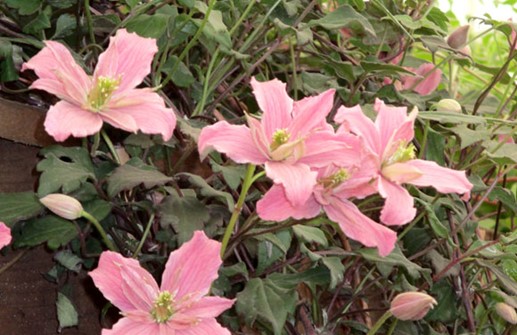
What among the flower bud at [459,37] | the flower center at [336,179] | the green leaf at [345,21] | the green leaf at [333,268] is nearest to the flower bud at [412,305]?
the green leaf at [333,268]

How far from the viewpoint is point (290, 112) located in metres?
0.59

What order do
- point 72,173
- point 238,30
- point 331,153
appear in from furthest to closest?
point 238,30
point 72,173
point 331,153

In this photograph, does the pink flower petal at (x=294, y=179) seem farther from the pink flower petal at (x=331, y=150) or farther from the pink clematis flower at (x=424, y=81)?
the pink clematis flower at (x=424, y=81)

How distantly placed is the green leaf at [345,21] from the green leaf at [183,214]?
0.24 m

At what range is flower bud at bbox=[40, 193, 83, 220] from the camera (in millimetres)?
610

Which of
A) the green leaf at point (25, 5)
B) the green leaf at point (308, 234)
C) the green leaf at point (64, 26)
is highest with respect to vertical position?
the green leaf at point (25, 5)

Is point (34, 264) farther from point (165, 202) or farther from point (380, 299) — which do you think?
point (380, 299)

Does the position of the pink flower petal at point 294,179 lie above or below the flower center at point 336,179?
above

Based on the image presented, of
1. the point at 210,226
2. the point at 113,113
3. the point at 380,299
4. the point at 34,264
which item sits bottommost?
the point at 380,299

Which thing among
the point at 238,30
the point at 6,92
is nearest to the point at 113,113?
the point at 6,92

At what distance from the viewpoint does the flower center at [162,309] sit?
57cm

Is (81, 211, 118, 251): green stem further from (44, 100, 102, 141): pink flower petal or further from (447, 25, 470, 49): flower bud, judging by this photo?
(447, 25, 470, 49): flower bud

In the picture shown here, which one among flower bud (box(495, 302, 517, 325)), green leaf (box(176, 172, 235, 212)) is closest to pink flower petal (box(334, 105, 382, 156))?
green leaf (box(176, 172, 235, 212))

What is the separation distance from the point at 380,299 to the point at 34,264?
0.40 meters
